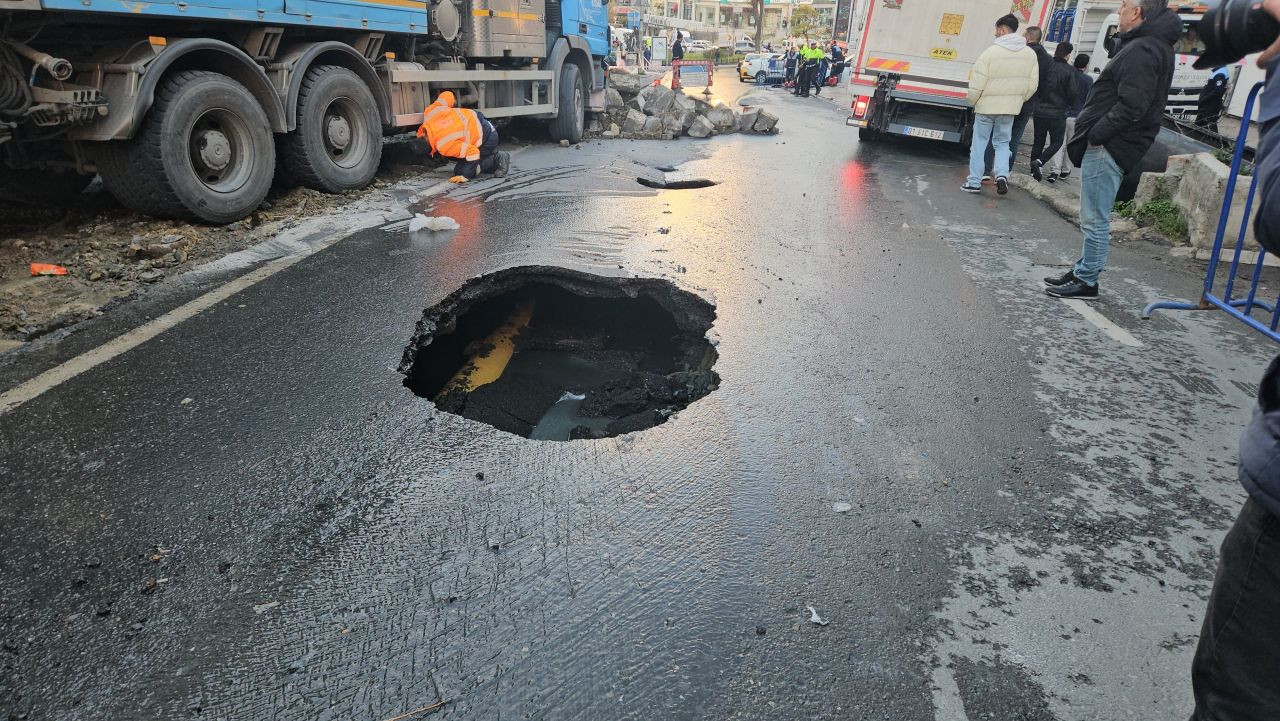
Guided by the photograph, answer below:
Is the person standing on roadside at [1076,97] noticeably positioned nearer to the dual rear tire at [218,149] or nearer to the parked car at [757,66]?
the dual rear tire at [218,149]

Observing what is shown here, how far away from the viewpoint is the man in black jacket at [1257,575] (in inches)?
46.7

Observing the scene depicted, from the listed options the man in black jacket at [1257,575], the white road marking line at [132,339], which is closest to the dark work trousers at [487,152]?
the white road marking line at [132,339]

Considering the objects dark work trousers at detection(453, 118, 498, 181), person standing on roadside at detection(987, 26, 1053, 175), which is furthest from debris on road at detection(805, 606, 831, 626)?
person standing on roadside at detection(987, 26, 1053, 175)

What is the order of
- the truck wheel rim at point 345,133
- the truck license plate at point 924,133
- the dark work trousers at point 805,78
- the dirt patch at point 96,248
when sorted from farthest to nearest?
the dark work trousers at point 805,78 < the truck license plate at point 924,133 < the truck wheel rim at point 345,133 < the dirt patch at point 96,248

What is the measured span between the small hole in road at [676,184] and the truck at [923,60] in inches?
209

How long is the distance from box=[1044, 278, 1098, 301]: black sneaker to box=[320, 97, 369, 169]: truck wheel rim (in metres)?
6.62

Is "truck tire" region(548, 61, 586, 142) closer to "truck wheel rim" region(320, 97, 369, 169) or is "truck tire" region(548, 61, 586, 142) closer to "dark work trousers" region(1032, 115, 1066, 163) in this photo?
"truck wheel rim" region(320, 97, 369, 169)

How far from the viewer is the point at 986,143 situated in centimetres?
916

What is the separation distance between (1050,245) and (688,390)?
15.4 feet

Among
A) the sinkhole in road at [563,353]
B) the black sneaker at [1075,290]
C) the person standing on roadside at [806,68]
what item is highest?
the person standing on roadside at [806,68]

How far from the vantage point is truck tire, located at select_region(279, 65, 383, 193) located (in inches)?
269

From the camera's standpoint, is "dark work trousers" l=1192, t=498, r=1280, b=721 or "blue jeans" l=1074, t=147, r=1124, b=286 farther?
"blue jeans" l=1074, t=147, r=1124, b=286

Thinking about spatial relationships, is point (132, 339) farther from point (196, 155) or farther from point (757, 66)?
point (757, 66)

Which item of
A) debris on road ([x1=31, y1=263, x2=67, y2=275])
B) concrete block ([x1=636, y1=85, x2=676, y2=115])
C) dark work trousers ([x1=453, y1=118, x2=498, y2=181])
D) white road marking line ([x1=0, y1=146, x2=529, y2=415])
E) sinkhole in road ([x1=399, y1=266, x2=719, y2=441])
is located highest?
concrete block ([x1=636, y1=85, x2=676, y2=115])
